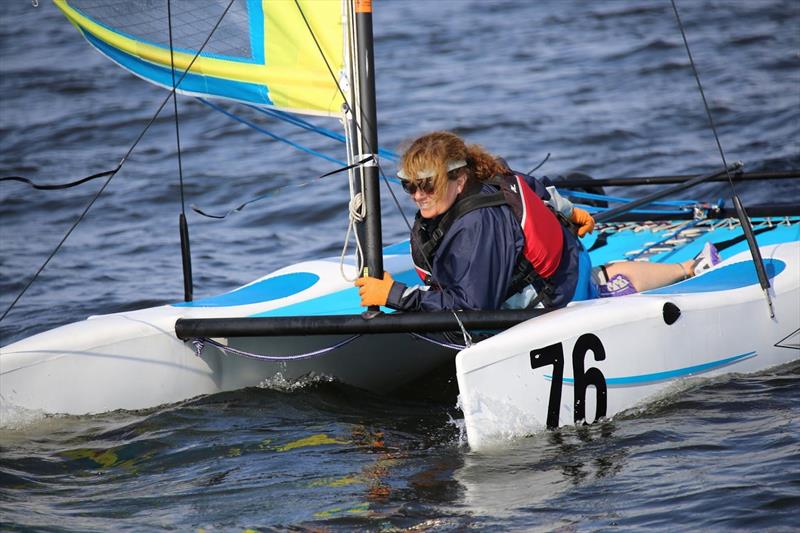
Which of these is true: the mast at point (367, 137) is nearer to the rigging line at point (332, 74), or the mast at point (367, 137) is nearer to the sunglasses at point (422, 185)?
the rigging line at point (332, 74)

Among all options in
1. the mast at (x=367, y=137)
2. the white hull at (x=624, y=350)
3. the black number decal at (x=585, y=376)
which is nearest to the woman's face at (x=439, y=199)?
the mast at (x=367, y=137)

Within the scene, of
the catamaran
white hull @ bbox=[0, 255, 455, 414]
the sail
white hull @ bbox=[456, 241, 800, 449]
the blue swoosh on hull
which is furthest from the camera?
the sail

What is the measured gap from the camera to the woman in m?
3.49

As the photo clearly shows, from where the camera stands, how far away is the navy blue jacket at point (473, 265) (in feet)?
11.4

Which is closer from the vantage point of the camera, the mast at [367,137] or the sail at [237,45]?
the mast at [367,137]

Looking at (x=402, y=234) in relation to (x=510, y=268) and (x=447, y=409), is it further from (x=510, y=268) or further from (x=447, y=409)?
(x=510, y=268)

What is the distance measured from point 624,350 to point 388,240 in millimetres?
3334

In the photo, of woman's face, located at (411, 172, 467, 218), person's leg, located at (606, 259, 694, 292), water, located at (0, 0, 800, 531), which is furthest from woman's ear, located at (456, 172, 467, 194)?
person's leg, located at (606, 259, 694, 292)

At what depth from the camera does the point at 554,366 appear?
3.49 m

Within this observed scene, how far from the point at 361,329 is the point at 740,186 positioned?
4451 mm

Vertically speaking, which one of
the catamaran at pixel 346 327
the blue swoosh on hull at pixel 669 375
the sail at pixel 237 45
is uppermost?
the sail at pixel 237 45

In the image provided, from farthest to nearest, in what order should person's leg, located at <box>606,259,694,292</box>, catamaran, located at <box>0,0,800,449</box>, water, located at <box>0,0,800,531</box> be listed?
person's leg, located at <box>606,259,694,292</box>
catamaran, located at <box>0,0,800,449</box>
water, located at <box>0,0,800,531</box>

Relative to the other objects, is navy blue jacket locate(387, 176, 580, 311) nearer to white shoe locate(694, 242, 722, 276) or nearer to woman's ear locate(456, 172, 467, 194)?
woman's ear locate(456, 172, 467, 194)

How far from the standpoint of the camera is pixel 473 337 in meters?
3.93
